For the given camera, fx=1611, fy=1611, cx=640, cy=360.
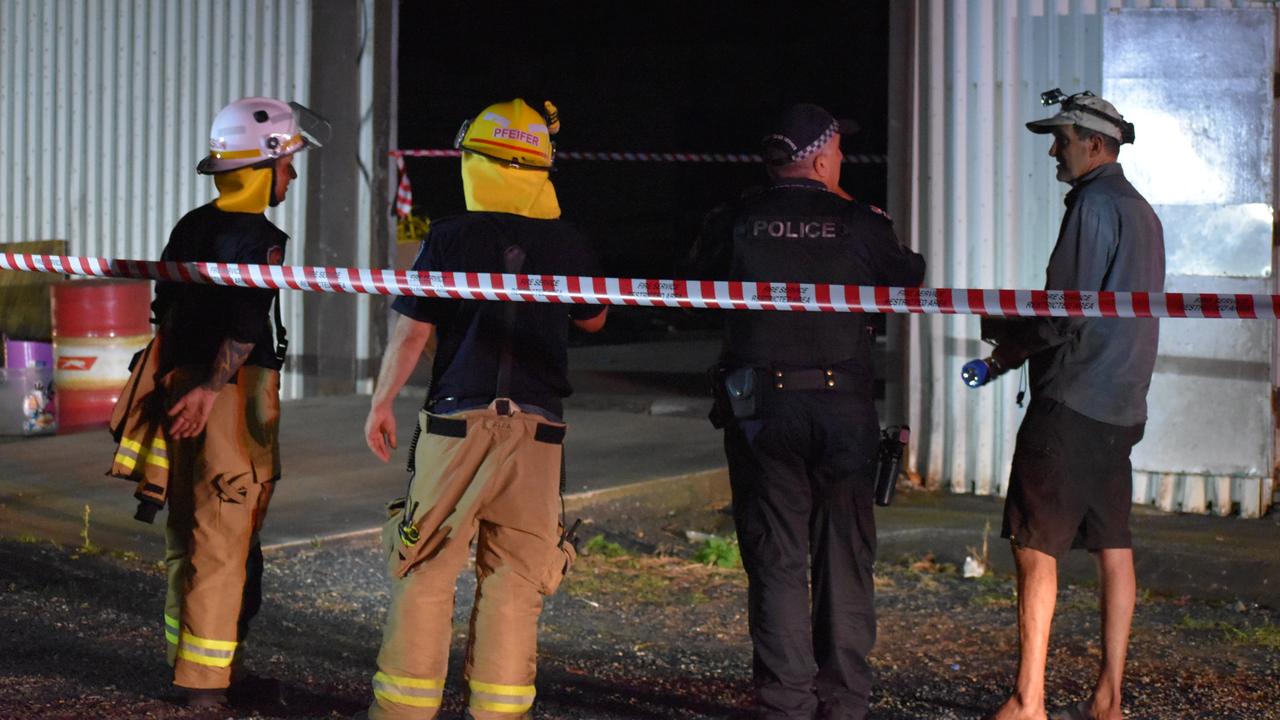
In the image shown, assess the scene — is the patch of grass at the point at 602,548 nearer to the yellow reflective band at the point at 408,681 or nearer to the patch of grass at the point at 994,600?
the patch of grass at the point at 994,600

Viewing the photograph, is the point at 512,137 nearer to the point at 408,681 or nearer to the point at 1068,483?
the point at 408,681

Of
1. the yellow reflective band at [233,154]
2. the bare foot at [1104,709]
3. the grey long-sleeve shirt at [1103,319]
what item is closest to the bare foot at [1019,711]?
the bare foot at [1104,709]

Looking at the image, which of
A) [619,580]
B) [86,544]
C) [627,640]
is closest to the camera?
[627,640]

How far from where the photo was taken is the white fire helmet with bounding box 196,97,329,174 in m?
5.07

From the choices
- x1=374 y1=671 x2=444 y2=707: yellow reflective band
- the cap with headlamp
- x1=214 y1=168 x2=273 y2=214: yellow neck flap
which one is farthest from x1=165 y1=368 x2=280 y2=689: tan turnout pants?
the cap with headlamp

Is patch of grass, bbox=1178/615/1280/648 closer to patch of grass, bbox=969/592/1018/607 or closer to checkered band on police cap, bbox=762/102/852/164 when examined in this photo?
patch of grass, bbox=969/592/1018/607

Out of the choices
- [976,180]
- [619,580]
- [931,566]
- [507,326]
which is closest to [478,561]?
[507,326]

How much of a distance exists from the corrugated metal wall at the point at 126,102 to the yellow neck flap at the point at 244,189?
293 inches

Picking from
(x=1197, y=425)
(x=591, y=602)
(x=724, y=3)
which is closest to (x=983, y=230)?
(x=1197, y=425)

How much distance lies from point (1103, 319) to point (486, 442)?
1.92 meters

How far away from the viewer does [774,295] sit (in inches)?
183

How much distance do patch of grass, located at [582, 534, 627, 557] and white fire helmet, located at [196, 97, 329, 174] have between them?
120 inches

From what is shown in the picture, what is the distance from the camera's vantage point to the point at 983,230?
9055 mm

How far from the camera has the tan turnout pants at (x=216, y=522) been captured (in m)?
4.91
